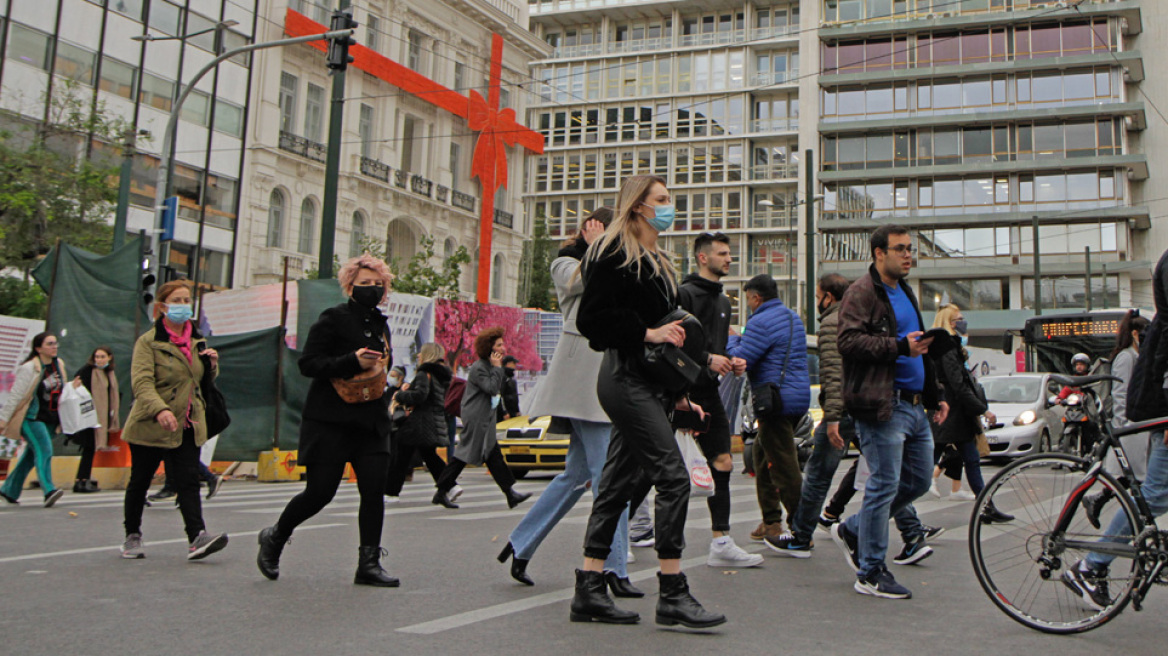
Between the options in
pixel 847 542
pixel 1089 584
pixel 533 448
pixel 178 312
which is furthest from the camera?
pixel 533 448

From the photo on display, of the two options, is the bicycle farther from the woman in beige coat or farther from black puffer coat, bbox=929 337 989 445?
black puffer coat, bbox=929 337 989 445

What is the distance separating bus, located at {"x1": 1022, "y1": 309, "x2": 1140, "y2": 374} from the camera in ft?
73.7

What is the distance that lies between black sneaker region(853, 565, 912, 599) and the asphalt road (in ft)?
0.24

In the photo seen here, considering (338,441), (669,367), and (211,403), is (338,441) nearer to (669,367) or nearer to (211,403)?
(669,367)

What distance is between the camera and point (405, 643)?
13.8 feet

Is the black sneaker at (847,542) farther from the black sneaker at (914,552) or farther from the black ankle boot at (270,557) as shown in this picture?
the black ankle boot at (270,557)

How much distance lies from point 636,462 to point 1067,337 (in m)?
20.7

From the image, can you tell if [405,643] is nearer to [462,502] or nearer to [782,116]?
[462,502]

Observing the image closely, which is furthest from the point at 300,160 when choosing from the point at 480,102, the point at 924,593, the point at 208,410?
the point at 924,593

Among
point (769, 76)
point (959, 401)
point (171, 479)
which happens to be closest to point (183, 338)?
point (171, 479)

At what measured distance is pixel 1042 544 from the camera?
468 cm

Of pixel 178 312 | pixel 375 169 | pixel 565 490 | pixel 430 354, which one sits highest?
pixel 375 169

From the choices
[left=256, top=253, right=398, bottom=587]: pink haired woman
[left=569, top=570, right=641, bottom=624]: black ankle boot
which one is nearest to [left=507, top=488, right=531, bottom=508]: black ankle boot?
[left=256, top=253, right=398, bottom=587]: pink haired woman

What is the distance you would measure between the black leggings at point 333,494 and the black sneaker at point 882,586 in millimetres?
2477
